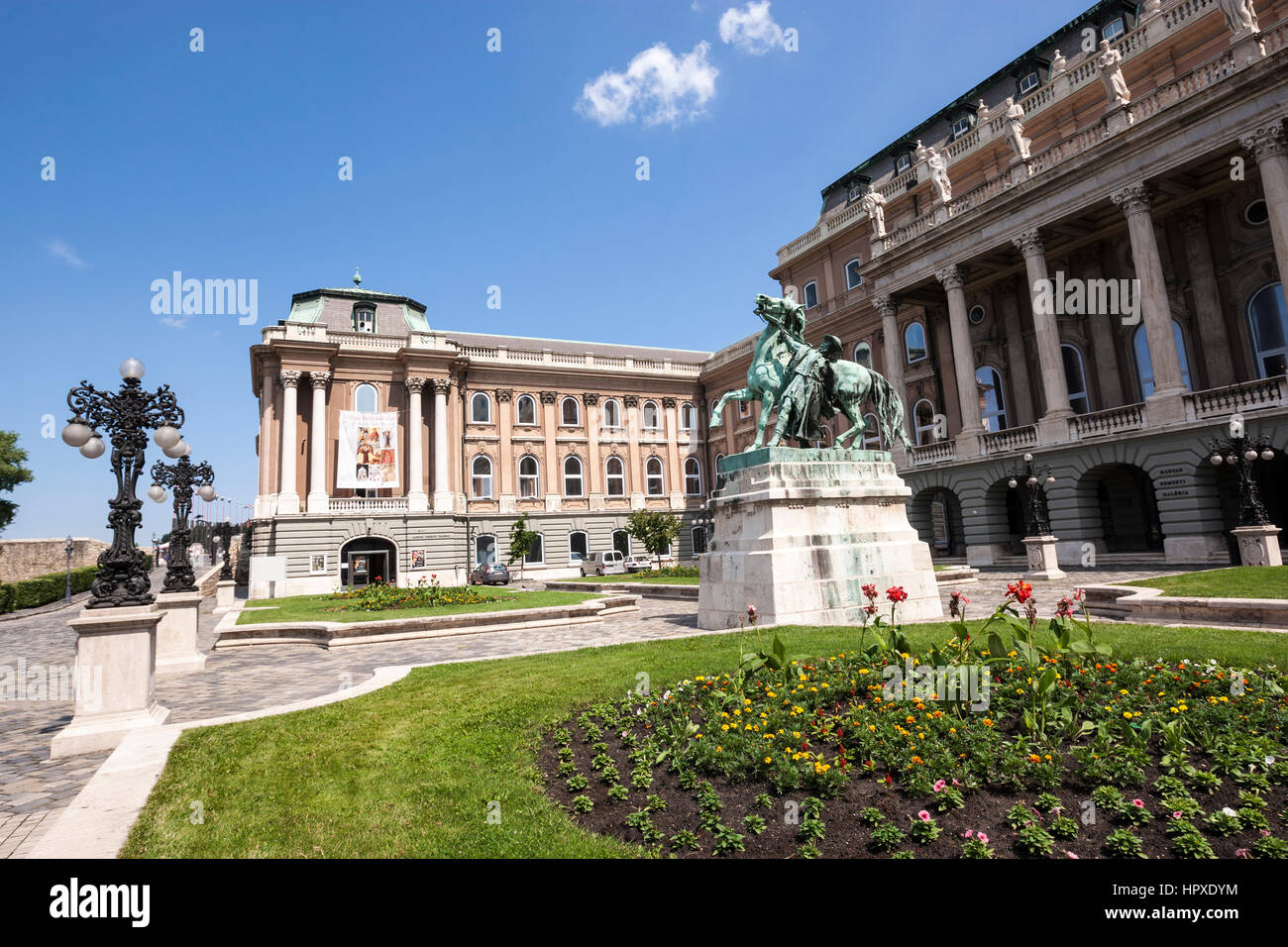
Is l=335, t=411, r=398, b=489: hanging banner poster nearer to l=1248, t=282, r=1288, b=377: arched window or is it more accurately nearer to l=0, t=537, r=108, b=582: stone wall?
l=0, t=537, r=108, b=582: stone wall

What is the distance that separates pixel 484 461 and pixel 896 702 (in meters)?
38.6

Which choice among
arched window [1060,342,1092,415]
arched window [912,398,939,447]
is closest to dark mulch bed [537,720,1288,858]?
arched window [1060,342,1092,415]

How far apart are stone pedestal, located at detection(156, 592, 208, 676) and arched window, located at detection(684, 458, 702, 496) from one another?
37.7 metres

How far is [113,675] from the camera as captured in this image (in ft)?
22.8

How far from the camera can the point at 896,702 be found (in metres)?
5.41

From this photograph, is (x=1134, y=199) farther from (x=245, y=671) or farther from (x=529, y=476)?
(x=529, y=476)

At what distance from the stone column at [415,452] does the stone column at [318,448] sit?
439 cm

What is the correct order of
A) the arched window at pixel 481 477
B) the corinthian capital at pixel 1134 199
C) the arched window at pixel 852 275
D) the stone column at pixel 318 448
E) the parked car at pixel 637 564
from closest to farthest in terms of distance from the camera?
the corinthian capital at pixel 1134 199 < the stone column at pixel 318 448 < the arched window at pixel 852 275 < the parked car at pixel 637 564 < the arched window at pixel 481 477

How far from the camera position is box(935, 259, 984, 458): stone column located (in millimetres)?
28031

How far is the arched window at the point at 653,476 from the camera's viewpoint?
153ft

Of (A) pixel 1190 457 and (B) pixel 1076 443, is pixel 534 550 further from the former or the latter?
(A) pixel 1190 457

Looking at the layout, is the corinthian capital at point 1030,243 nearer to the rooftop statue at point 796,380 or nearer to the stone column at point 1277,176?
the stone column at point 1277,176

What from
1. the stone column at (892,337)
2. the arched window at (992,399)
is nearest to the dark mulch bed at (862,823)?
the arched window at (992,399)
